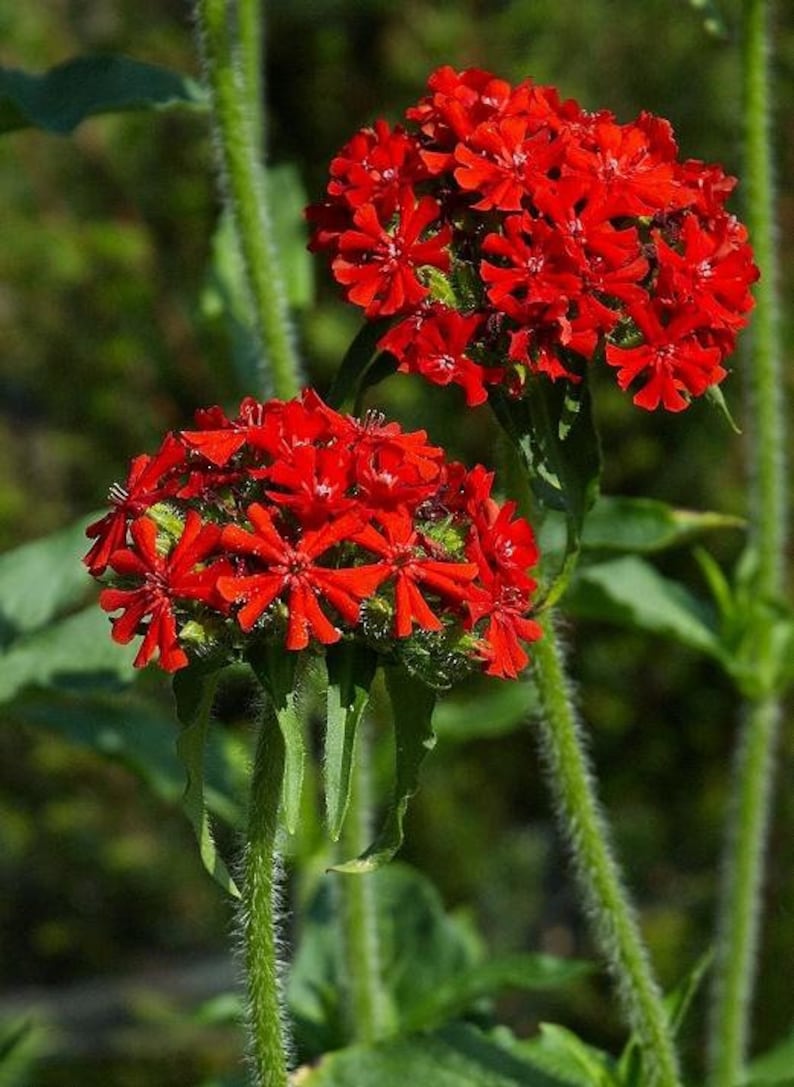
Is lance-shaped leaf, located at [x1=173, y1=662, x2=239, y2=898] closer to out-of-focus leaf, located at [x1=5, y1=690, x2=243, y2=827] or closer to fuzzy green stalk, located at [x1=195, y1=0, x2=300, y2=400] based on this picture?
fuzzy green stalk, located at [x1=195, y1=0, x2=300, y2=400]

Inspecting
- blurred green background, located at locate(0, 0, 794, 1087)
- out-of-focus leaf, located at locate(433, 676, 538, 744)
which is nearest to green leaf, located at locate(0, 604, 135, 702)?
out-of-focus leaf, located at locate(433, 676, 538, 744)

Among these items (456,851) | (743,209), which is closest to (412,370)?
(743,209)

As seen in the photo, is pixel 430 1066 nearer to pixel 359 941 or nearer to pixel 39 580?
pixel 359 941

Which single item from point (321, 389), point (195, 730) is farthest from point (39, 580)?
point (321, 389)

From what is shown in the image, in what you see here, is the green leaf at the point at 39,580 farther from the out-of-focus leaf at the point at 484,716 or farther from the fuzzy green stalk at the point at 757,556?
the fuzzy green stalk at the point at 757,556

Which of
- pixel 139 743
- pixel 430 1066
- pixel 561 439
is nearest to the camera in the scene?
pixel 561 439
